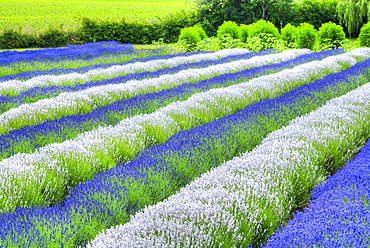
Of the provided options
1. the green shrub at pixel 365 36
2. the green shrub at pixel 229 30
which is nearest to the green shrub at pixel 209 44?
the green shrub at pixel 229 30

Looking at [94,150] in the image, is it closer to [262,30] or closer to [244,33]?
[262,30]

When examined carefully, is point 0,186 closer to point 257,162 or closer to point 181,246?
point 181,246

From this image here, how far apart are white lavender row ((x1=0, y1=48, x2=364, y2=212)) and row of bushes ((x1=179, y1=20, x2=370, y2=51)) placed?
37.3ft

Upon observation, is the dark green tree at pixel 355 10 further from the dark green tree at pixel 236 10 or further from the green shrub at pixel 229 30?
the green shrub at pixel 229 30

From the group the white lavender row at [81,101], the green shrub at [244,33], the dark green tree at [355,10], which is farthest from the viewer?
the dark green tree at [355,10]

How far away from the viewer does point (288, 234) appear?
221 centimetres

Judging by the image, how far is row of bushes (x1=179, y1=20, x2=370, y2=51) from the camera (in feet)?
53.4

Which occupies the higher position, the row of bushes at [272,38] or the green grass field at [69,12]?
the green grass field at [69,12]

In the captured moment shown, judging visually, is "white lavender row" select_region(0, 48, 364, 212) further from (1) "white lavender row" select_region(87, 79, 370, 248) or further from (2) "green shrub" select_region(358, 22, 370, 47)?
(2) "green shrub" select_region(358, 22, 370, 47)

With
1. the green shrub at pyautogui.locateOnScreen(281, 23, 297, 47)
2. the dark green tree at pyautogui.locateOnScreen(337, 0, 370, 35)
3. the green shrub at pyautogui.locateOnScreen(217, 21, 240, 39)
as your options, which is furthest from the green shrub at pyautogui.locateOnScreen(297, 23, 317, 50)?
the dark green tree at pyautogui.locateOnScreen(337, 0, 370, 35)

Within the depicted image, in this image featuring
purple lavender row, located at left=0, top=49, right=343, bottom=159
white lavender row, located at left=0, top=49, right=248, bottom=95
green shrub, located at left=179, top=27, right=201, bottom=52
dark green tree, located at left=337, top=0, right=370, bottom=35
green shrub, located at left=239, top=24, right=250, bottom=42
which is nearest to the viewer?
purple lavender row, located at left=0, top=49, right=343, bottom=159

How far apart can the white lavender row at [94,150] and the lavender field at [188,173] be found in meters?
0.01

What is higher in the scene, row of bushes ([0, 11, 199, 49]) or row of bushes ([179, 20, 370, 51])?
row of bushes ([0, 11, 199, 49])

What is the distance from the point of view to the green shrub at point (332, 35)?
16172 mm
